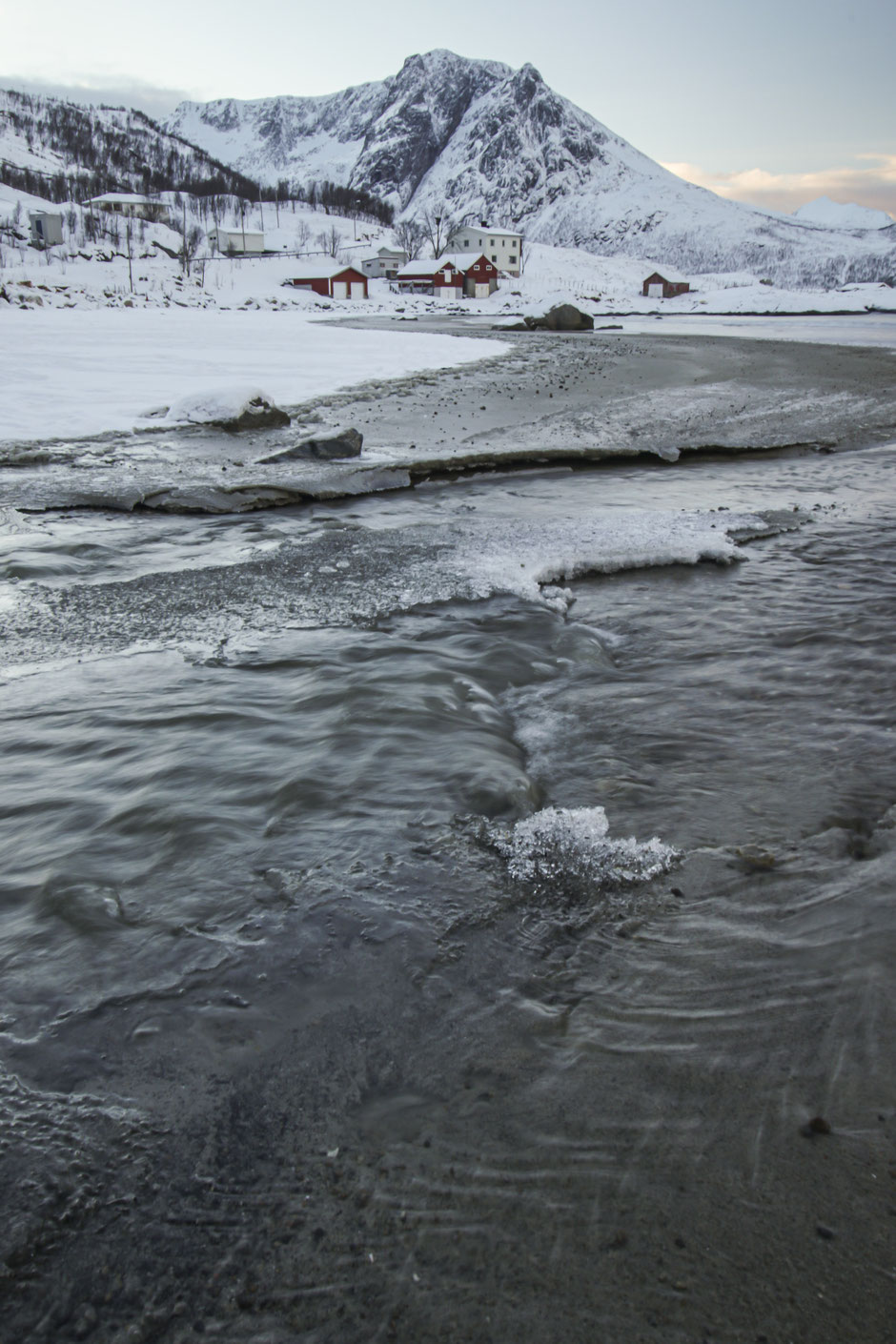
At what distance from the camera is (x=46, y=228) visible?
78688mm

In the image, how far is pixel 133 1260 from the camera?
1.62 metres

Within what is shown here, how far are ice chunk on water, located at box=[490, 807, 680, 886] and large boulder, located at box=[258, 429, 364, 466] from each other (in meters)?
7.13

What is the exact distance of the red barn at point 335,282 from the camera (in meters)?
74.8

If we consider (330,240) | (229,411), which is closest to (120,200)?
(330,240)

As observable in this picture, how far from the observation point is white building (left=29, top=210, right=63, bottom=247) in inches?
3061

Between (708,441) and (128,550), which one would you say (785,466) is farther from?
(128,550)

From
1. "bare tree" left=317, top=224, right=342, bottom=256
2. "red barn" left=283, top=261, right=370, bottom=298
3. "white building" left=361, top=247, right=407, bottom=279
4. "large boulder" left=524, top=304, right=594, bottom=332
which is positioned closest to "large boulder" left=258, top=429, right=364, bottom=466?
"large boulder" left=524, top=304, right=594, bottom=332

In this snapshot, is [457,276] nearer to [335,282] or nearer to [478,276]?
[478,276]

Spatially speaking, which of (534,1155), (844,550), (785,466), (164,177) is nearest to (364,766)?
(534,1155)

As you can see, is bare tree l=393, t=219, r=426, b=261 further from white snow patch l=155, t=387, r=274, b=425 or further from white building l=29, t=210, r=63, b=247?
white snow patch l=155, t=387, r=274, b=425

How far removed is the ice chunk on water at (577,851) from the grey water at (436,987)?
0.05 metres

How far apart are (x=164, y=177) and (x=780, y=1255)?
155m

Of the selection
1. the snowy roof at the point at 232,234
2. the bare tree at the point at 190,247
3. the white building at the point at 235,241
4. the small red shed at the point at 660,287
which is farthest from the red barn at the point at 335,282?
the small red shed at the point at 660,287

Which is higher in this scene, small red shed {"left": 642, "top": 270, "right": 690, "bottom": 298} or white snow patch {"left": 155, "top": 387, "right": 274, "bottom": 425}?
small red shed {"left": 642, "top": 270, "right": 690, "bottom": 298}
